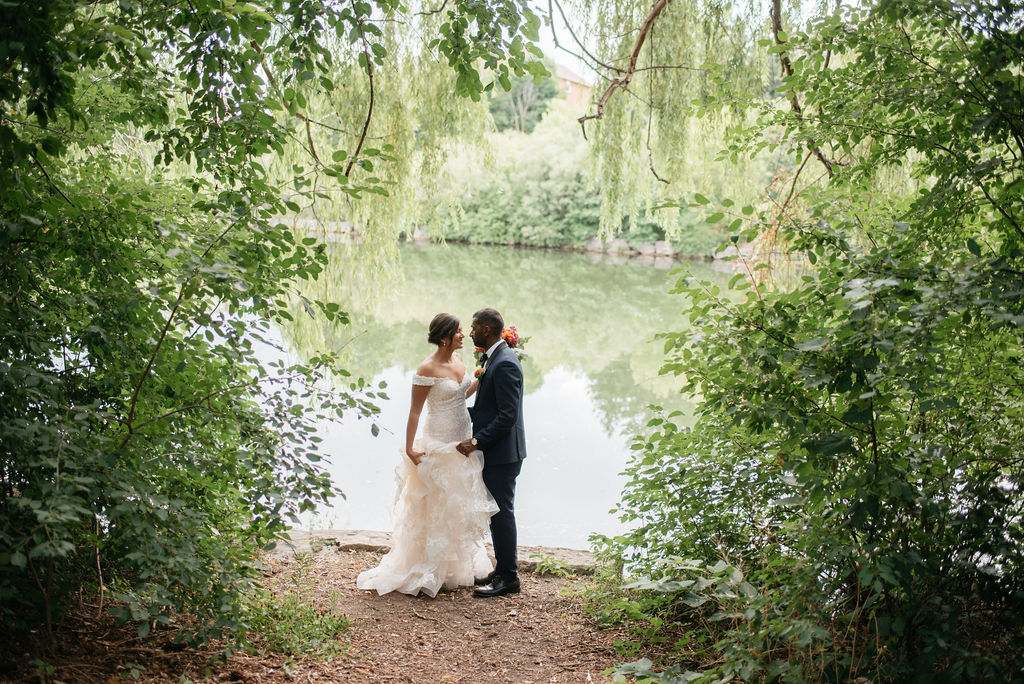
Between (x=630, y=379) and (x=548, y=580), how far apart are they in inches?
316

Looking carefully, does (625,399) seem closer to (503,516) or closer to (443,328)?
(503,516)

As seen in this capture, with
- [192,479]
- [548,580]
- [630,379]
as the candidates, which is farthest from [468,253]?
[192,479]

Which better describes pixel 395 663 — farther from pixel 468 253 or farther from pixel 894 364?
pixel 468 253

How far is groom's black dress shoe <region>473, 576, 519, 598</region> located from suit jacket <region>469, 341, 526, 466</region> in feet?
2.17

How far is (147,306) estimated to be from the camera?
2.75 meters

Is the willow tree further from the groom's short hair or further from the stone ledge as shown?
the stone ledge

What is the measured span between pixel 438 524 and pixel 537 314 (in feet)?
41.9

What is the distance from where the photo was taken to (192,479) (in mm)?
2811

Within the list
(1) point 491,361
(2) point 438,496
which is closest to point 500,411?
(1) point 491,361

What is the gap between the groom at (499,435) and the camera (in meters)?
4.27

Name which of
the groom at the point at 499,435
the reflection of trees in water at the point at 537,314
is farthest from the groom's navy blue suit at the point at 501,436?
the reflection of trees in water at the point at 537,314

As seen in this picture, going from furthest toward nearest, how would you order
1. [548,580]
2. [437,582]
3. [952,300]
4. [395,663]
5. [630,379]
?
[630,379] < [548,580] < [437,582] < [395,663] < [952,300]

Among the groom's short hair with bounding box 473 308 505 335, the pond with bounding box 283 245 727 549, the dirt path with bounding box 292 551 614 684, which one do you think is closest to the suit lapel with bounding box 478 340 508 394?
the groom's short hair with bounding box 473 308 505 335

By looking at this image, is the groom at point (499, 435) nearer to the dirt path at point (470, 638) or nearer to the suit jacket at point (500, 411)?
the suit jacket at point (500, 411)
